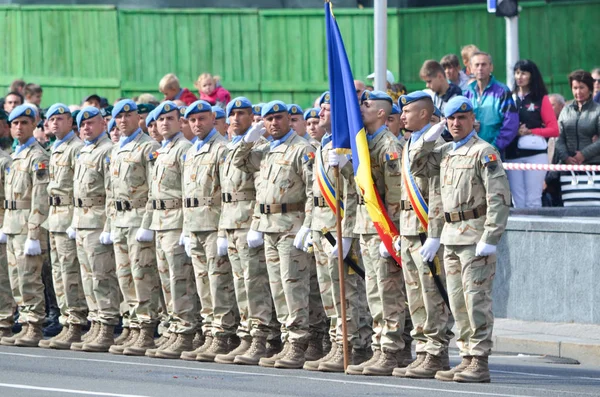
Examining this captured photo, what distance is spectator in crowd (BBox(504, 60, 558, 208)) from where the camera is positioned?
58.6 ft

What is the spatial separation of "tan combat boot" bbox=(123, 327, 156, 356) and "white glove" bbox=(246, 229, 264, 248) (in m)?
1.58

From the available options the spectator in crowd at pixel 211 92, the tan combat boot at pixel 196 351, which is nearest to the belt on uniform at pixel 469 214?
the tan combat boot at pixel 196 351

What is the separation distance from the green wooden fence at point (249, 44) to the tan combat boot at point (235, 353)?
30.9 feet

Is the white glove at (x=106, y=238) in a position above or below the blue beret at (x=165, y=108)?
below

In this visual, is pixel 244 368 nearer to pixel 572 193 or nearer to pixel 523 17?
pixel 572 193

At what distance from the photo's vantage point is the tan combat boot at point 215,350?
1479cm

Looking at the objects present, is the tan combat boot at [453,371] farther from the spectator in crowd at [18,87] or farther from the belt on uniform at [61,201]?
the spectator in crowd at [18,87]

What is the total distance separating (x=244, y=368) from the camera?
46.4 ft

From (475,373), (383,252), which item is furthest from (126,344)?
(475,373)

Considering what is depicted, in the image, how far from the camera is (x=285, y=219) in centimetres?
1433

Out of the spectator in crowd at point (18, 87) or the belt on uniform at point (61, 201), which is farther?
the spectator in crowd at point (18, 87)

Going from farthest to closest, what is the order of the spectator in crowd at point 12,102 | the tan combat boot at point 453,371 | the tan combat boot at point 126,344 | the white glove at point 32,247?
1. the spectator in crowd at point 12,102
2. the white glove at point 32,247
3. the tan combat boot at point 126,344
4. the tan combat boot at point 453,371

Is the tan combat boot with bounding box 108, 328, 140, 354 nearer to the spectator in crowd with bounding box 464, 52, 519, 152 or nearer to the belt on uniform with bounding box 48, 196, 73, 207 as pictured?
the belt on uniform with bounding box 48, 196, 73, 207

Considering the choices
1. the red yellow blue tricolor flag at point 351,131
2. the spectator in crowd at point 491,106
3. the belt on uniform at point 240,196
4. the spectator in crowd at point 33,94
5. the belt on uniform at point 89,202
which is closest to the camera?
the red yellow blue tricolor flag at point 351,131
